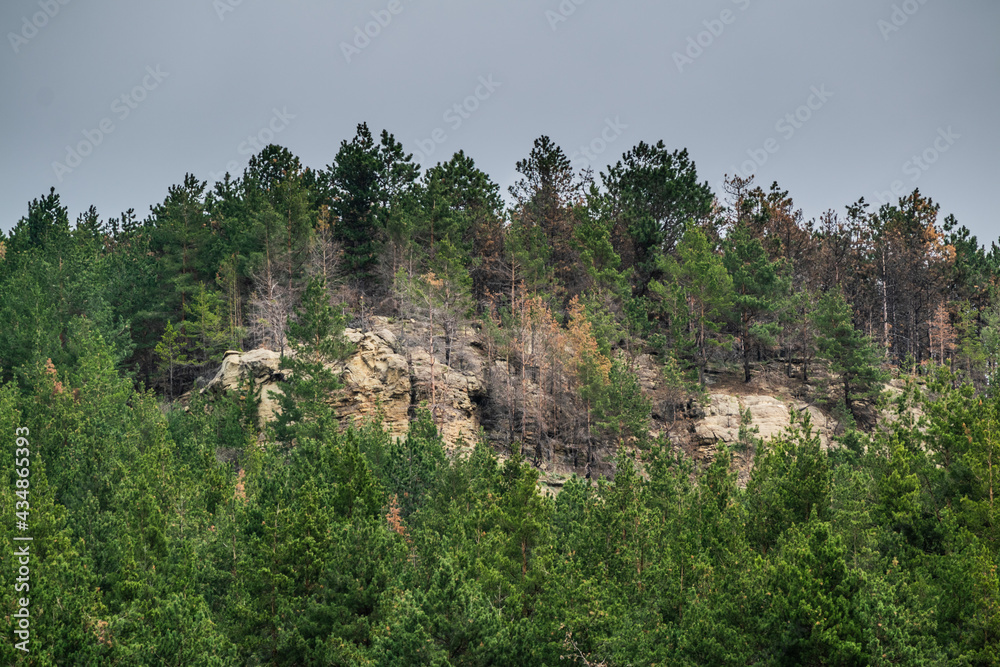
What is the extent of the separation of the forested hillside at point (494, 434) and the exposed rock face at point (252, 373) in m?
0.86

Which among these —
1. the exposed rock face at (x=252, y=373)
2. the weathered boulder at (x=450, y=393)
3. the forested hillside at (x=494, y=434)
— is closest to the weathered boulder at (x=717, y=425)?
the forested hillside at (x=494, y=434)

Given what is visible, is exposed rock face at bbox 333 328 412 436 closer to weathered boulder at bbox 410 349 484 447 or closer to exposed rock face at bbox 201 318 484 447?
exposed rock face at bbox 201 318 484 447

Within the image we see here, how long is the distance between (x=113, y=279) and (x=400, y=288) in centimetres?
1975

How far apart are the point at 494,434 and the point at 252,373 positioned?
14018 mm

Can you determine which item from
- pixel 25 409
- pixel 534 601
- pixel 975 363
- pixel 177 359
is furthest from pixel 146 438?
pixel 975 363

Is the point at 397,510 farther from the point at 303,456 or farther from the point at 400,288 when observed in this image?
the point at 400,288

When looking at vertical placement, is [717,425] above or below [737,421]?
below

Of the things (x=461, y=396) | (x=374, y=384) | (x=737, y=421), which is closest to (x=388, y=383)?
(x=374, y=384)

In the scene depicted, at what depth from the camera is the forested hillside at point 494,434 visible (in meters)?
16.4

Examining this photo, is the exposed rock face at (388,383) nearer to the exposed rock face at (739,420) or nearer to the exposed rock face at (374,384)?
the exposed rock face at (374,384)

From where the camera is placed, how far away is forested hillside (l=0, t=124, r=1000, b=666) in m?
16.4

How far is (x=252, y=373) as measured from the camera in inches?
1651

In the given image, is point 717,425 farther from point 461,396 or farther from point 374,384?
point 374,384

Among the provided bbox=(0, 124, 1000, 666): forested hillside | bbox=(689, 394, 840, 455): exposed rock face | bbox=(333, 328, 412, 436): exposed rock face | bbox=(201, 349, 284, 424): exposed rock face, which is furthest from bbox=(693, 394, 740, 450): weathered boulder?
bbox=(201, 349, 284, 424): exposed rock face
